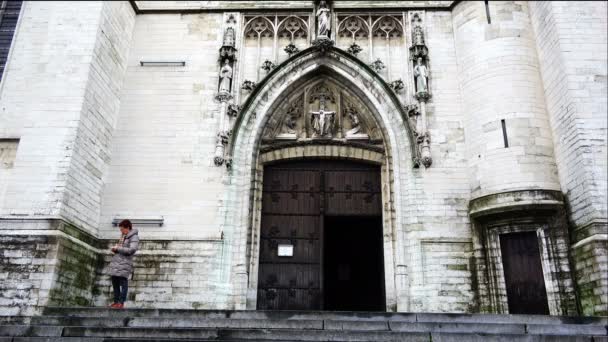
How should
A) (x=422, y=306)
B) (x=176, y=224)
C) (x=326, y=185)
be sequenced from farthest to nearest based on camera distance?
(x=326, y=185), (x=176, y=224), (x=422, y=306)

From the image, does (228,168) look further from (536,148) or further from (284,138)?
(536,148)

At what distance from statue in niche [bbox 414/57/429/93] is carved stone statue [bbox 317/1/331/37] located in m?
2.30

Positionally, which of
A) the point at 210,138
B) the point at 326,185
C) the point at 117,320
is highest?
the point at 210,138

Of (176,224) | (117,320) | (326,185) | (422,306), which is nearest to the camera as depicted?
(117,320)

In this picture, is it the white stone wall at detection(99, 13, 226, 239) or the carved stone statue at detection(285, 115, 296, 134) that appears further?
the carved stone statue at detection(285, 115, 296, 134)

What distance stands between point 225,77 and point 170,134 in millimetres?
1863

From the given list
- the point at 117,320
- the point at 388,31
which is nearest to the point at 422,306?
the point at 117,320

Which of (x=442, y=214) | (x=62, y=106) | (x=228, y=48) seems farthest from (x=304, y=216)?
(x=62, y=106)

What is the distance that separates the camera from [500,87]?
36.1 ft

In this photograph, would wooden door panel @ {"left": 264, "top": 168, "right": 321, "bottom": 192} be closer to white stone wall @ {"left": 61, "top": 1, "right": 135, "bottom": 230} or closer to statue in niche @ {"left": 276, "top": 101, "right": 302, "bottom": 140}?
statue in niche @ {"left": 276, "top": 101, "right": 302, "bottom": 140}

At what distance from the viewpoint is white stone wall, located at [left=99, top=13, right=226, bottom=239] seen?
11.0 meters

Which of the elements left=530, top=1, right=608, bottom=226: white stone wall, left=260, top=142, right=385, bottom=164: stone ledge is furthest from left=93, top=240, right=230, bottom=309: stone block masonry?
left=530, top=1, right=608, bottom=226: white stone wall

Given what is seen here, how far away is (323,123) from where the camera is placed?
12070 millimetres

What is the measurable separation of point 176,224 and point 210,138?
2.12 meters
